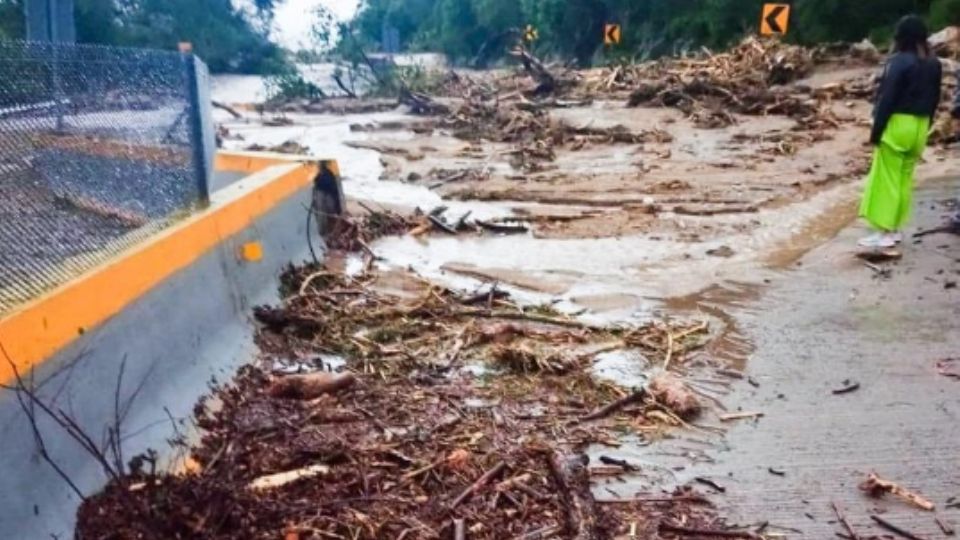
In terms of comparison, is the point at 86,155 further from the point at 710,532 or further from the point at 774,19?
the point at 774,19

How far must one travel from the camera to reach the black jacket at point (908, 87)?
812cm

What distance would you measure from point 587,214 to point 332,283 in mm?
4556

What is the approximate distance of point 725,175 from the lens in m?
13.3

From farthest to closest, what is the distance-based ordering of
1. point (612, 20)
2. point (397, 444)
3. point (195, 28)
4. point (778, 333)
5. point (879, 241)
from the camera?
point (612, 20) → point (195, 28) → point (879, 241) → point (778, 333) → point (397, 444)

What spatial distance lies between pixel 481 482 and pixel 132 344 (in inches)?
56.3

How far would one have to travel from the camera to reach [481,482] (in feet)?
12.6

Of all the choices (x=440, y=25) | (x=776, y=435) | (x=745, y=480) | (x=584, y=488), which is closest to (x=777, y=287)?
(x=776, y=435)

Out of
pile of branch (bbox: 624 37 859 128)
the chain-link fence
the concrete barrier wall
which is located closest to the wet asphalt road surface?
the concrete barrier wall

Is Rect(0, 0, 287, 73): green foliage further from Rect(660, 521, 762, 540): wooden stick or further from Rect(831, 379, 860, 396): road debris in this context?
Rect(660, 521, 762, 540): wooden stick

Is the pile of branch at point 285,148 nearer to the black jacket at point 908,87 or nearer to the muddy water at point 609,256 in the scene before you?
the muddy water at point 609,256

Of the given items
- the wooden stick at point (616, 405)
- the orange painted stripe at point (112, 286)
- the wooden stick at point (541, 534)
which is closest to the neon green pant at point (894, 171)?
the wooden stick at point (616, 405)

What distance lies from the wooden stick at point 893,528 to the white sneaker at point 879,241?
16.2 ft

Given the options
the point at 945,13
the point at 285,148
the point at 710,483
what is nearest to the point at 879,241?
the point at 710,483

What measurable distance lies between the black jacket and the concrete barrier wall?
515 cm
